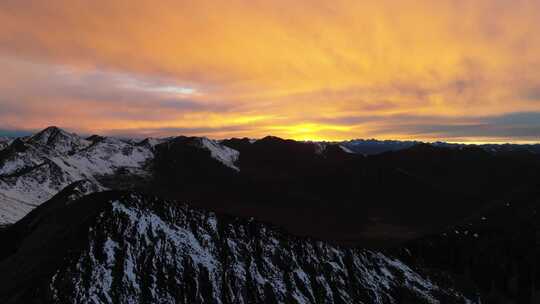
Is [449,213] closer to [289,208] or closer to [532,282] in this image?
[289,208]

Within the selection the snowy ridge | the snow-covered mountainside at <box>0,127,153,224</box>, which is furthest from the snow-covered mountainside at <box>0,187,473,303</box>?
the snow-covered mountainside at <box>0,127,153,224</box>

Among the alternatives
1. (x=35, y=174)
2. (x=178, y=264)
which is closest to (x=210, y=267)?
(x=178, y=264)

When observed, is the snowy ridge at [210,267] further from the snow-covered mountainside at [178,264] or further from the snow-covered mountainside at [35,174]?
the snow-covered mountainside at [35,174]

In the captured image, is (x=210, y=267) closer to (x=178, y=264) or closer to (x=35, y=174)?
(x=178, y=264)

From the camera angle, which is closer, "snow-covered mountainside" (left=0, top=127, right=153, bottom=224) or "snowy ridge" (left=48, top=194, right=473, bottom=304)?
"snowy ridge" (left=48, top=194, right=473, bottom=304)

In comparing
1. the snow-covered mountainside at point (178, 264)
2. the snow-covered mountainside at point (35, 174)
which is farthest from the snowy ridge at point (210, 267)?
the snow-covered mountainside at point (35, 174)

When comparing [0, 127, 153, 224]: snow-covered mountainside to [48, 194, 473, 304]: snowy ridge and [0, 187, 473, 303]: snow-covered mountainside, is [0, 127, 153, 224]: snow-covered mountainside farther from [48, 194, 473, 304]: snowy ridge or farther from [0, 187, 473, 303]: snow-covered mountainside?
[48, 194, 473, 304]: snowy ridge
